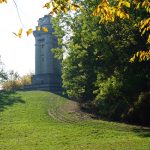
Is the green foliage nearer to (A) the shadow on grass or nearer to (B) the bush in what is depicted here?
(B) the bush

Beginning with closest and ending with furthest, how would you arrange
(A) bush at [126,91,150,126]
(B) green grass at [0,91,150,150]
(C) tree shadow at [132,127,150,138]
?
(B) green grass at [0,91,150,150], (C) tree shadow at [132,127,150,138], (A) bush at [126,91,150,126]

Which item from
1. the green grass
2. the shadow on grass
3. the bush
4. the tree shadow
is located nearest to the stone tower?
the shadow on grass

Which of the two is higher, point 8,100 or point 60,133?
point 8,100

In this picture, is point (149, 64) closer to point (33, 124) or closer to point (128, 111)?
point (128, 111)

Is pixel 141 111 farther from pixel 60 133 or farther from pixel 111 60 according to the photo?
pixel 60 133

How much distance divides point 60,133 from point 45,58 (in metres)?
57.5

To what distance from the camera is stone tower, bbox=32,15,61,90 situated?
7727cm

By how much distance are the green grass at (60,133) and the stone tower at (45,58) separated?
123ft

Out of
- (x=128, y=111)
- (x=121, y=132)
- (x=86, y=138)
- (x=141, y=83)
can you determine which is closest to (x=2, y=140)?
(x=86, y=138)

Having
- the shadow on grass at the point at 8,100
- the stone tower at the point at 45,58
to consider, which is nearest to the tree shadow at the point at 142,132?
the shadow on grass at the point at 8,100

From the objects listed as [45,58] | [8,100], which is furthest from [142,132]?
[45,58]

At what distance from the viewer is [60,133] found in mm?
26516

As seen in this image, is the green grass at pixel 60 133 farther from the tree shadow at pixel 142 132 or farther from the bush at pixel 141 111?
the bush at pixel 141 111

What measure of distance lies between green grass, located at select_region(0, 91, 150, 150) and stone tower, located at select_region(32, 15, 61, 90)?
37624 mm
